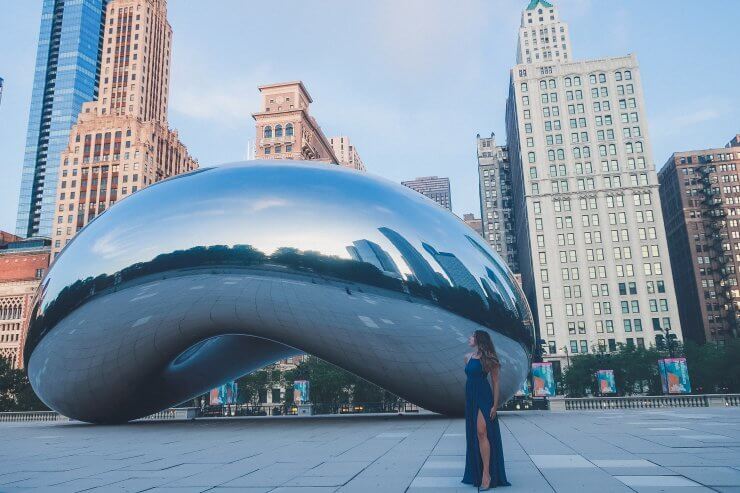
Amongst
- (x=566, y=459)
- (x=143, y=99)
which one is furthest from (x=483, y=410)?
(x=143, y=99)

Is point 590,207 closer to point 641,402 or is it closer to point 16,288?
point 641,402

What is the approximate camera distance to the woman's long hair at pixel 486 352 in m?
5.32

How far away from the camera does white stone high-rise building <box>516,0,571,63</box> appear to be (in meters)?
131

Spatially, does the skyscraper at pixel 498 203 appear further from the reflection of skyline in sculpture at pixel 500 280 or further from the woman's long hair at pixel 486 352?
the woman's long hair at pixel 486 352

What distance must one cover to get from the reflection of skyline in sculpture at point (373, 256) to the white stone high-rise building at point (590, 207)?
85.1m

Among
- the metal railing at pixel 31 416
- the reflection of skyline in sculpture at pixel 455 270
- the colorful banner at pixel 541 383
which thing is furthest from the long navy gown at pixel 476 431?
the colorful banner at pixel 541 383

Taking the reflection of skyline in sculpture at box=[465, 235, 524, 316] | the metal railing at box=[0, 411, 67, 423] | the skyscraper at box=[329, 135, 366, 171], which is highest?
the skyscraper at box=[329, 135, 366, 171]

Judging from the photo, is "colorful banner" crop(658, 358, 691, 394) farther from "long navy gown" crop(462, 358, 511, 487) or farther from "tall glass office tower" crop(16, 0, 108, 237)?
"tall glass office tower" crop(16, 0, 108, 237)

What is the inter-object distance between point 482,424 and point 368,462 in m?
1.85

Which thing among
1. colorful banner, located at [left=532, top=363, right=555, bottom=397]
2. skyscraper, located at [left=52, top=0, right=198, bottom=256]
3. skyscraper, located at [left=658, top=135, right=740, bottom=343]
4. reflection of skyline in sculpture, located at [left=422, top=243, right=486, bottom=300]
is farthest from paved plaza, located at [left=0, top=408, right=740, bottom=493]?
skyscraper, located at [left=658, top=135, right=740, bottom=343]

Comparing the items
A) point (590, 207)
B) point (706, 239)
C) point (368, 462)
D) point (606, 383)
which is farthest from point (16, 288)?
point (706, 239)

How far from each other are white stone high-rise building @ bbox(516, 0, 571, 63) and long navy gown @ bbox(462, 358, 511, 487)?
138m

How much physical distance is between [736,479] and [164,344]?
30.4 ft

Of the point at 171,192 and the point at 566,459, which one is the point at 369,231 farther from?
the point at 566,459
